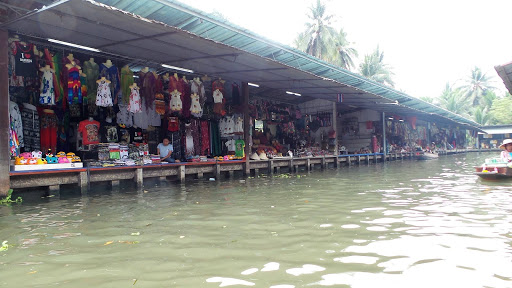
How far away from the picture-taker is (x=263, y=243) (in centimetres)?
390

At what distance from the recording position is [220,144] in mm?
13992

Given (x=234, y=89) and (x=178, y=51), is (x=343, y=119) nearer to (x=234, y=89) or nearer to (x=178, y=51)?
(x=234, y=89)

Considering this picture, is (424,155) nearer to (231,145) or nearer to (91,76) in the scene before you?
(231,145)

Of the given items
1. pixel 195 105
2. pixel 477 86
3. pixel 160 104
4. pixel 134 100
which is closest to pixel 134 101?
pixel 134 100

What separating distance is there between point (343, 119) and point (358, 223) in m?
19.3

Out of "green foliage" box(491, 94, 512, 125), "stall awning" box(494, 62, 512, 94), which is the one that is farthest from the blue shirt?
Answer: "green foliage" box(491, 94, 512, 125)

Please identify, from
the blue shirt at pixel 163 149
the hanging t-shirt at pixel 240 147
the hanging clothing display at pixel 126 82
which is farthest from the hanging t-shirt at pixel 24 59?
the hanging t-shirt at pixel 240 147

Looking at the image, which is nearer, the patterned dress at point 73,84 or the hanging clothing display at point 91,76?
the patterned dress at point 73,84

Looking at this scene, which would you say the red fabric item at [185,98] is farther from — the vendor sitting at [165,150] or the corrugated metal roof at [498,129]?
the corrugated metal roof at [498,129]

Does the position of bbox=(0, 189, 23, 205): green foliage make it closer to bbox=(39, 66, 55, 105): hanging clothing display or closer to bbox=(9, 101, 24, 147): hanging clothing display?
bbox=(9, 101, 24, 147): hanging clothing display

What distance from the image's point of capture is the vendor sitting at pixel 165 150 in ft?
37.8

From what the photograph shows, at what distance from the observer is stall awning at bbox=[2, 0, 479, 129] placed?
262 inches

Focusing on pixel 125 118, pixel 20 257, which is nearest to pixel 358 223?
pixel 20 257

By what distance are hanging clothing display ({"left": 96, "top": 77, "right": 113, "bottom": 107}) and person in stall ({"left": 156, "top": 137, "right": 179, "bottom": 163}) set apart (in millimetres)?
2660
